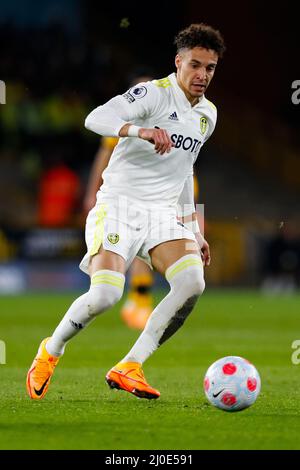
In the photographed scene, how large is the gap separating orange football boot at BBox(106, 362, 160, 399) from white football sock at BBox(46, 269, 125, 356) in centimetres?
33

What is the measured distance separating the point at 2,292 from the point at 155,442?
1258 centimetres

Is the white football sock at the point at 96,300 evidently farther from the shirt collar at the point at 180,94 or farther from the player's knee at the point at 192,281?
the shirt collar at the point at 180,94

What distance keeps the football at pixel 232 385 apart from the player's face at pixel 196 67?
1.56 metres

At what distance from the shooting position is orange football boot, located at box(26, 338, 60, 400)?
5984 millimetres

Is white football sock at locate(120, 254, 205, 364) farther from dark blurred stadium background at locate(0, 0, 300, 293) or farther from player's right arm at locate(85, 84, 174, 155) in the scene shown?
dark blurred stadium background at locate(0, 0, 300, 293)

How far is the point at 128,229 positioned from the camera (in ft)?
20.1

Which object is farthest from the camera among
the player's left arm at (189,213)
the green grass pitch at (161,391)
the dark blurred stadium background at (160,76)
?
the dark blurred stadium background at (160,76)

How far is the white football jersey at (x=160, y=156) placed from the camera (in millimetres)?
6168

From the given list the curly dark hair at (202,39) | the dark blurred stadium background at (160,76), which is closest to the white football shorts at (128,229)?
the curly dark hair at (202,39)

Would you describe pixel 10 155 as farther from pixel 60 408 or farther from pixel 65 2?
pixel 60 408

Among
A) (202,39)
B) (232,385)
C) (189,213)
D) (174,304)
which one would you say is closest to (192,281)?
(174,304)

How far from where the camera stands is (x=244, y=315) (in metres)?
12.9

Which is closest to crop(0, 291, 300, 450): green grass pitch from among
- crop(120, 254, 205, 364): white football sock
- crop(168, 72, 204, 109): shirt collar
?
crop(120, 254, 205, 364): white football sock

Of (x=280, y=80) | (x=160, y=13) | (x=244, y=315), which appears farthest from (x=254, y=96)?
(x=244, y=315)
